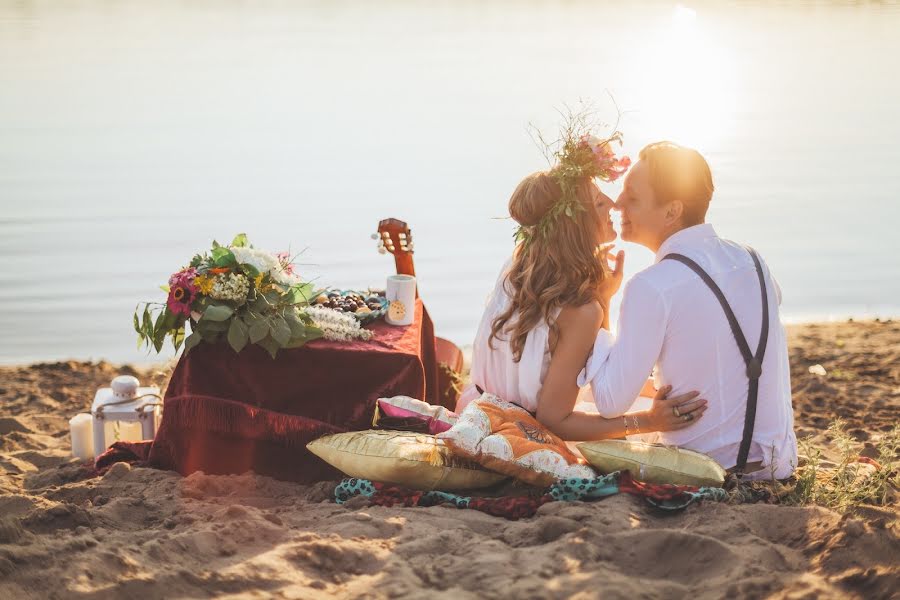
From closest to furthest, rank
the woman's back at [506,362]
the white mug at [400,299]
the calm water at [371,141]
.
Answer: the woman's back at [506,362] → the white mug at [400,299] → the calm water at [371,141]

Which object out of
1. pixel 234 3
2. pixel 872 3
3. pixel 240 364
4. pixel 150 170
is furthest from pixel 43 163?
pixel 872 3

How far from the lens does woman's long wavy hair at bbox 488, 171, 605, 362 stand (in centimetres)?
409

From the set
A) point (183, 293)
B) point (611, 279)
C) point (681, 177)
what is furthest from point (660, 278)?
point (183, 293)

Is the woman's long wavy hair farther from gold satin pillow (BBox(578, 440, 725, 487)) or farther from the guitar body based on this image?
the guitar body

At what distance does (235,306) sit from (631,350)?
1665 millimetres

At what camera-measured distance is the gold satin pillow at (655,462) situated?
12.5ft

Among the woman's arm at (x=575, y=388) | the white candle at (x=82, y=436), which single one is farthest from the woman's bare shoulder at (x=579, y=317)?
the white candle at (x=82, y=436)

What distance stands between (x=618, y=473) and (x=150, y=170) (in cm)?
936

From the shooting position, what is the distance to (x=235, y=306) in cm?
437

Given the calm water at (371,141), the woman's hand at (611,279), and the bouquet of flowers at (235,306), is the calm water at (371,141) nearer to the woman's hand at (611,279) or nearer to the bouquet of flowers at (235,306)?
the bouquet of flowers at (235,306)

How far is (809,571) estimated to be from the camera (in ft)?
10.1

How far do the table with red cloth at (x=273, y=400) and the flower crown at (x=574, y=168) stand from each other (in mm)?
849

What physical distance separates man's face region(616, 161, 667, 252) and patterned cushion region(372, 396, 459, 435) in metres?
1.09

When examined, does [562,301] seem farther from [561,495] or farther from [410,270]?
[410,270]
